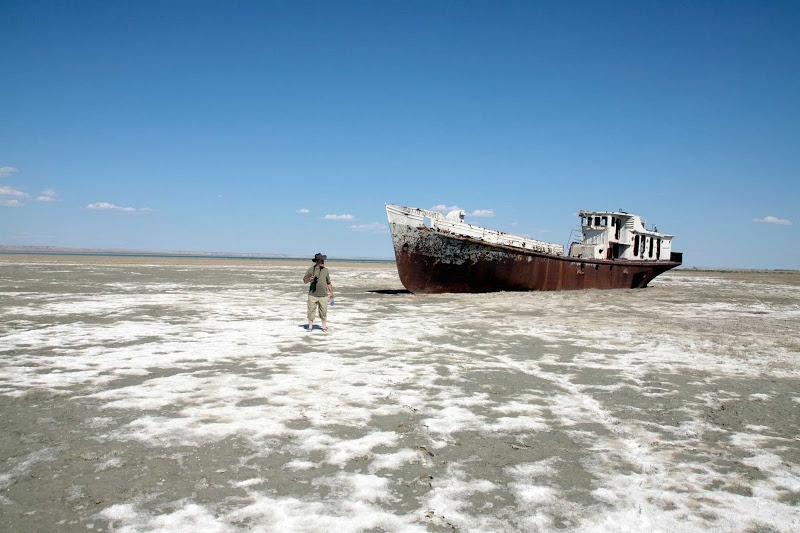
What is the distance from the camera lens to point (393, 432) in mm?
4516

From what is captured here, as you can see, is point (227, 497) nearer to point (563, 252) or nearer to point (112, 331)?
point (112, 331)

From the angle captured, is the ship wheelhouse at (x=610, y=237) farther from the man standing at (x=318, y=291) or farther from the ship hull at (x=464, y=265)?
the man standing at (x=318, y=291)

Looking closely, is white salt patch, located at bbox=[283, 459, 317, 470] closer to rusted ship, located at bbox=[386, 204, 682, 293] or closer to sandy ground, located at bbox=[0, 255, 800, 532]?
sandy ground, located at bbox=[0, 255, 800, 532]

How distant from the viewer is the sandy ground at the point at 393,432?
10.4 ft

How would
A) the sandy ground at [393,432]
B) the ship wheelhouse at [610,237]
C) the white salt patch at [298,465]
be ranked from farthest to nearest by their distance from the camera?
the ship wheelhouse at [610,237]
the white salt patch at [298,465]
the sandy ground at [393,432]

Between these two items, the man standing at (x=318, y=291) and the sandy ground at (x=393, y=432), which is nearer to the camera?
the sandy ground at (x=393, y=432)

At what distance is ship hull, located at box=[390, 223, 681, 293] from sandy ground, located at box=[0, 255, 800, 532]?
30.9ft

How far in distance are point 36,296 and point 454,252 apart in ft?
46.2

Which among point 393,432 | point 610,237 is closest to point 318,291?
point 393,432

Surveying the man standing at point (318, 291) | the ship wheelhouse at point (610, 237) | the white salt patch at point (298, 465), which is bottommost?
the white salt patch at point (298, 465)

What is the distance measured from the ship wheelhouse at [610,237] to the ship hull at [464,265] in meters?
3.50

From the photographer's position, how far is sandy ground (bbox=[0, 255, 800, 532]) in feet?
10.4

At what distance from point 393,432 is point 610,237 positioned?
74.2 ft

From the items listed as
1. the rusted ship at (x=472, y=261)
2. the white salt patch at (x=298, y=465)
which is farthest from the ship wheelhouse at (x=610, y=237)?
the white salt patch at (x=298, y=465)
